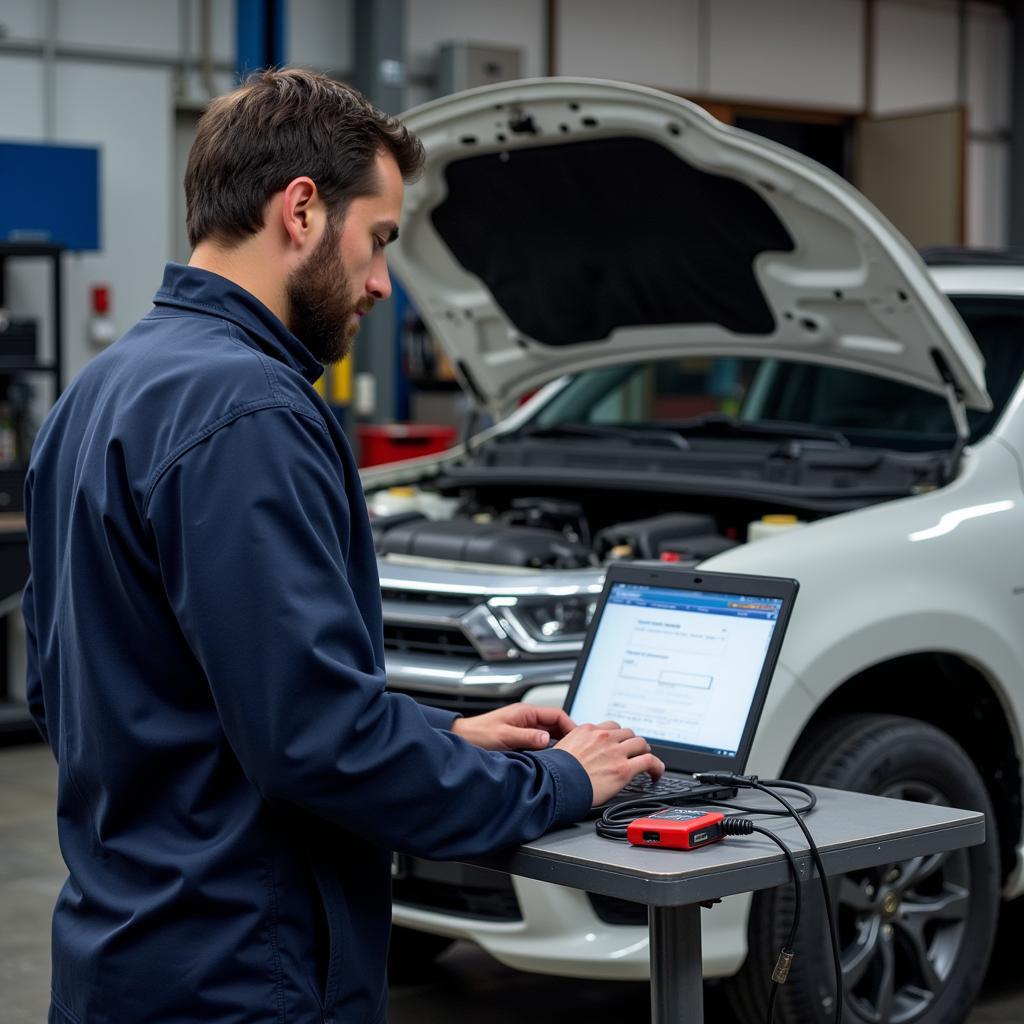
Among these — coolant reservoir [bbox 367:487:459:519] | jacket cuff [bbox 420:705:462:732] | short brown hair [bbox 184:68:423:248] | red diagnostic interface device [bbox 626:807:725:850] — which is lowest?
red diagnostic interface device [bbox 626:807:725:850]

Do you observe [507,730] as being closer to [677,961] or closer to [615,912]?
[677,961]

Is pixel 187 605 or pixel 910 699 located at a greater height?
pixel 187 605

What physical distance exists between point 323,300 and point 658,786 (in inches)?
31.9

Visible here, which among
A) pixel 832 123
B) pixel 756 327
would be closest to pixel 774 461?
pixel 756 327

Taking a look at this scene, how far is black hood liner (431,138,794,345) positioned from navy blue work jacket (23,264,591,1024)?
2.29 m

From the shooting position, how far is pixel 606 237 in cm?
438

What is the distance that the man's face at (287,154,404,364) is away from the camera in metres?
1.87

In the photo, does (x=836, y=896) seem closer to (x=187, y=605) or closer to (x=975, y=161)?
(x=187, y=605)

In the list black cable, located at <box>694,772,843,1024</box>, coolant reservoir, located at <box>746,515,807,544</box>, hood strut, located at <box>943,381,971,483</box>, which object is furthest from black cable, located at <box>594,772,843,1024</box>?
hood strut, located at <box>943,381,971,483</box>

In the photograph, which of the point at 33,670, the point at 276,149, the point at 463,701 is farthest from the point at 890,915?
the point at 276,149

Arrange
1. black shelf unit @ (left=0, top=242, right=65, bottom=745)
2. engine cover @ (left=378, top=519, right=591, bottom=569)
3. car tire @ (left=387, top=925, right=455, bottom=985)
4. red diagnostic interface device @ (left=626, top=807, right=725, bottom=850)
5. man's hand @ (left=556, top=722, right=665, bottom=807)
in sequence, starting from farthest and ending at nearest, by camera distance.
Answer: black shelf unit @ (left=0, top=242, right=65, bottom=745) < car tire @ (left=387, top=925, right=455, bottom=985) < engine cover @ (left=378, top=519, right=591, bottom=569) < man's hand @ (left=556, top=722, right=665, bottom=807) < red diagnostic interface device @ (left=626, top=807, right=725, bottom=850)

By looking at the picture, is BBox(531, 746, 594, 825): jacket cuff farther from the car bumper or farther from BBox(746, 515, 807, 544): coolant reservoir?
BBox(746, 515, 807, 544): coolant reservoir

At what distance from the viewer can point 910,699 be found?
3.77 m

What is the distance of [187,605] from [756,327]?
9.55 feet
